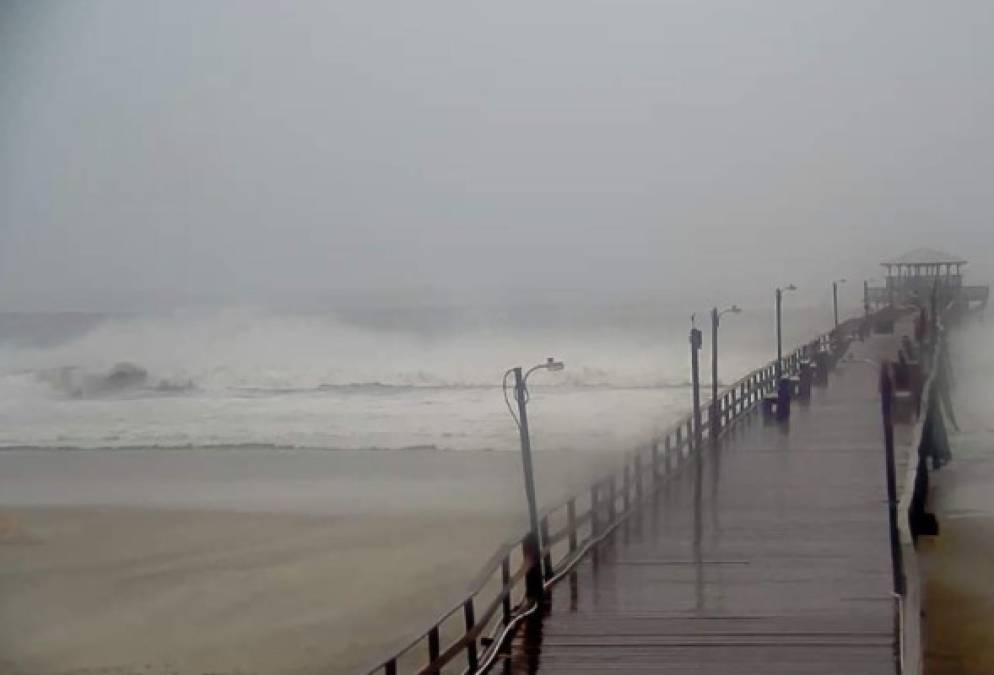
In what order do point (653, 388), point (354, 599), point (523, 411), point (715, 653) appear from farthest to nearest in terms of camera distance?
point (653, 388) → point (354, 599) → point (523, 411) → point (715, 653)

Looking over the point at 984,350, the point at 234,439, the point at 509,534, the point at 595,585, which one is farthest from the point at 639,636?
the point at 984,350

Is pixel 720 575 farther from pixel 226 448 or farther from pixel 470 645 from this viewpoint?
pixel 226 448

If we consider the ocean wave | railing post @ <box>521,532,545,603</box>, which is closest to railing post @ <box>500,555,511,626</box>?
railing post @ <box>521,532,545,603</box>

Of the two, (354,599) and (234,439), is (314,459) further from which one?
(354,599)

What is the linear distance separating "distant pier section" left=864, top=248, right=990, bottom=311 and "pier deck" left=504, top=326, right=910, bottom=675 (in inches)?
2261

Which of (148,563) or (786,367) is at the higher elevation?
(786,367)

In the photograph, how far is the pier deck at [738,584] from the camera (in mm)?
11656

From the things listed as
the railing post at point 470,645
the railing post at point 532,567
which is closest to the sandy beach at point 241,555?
the railing post at point 470,645

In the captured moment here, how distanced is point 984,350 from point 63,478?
177 feet

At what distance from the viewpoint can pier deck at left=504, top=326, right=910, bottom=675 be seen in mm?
11656

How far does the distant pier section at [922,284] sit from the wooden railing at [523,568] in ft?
169

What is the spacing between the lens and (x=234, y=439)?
4953 centimetres

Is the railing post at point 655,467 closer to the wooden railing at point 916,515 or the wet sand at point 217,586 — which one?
the wet sand at point 217,586

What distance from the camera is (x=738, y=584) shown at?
1445cm
